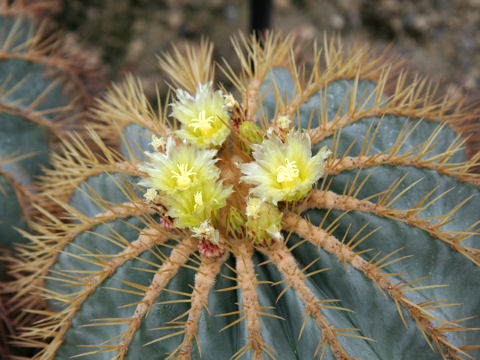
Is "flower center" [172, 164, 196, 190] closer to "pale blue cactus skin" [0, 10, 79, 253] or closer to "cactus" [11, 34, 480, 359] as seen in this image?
"cactus" [11, 34, 480, 359]

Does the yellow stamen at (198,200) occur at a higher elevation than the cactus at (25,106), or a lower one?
lower

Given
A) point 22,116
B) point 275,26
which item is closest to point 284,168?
point 22,116

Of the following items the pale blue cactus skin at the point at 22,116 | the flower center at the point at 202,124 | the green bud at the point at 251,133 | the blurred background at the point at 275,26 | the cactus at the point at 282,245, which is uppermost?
the blurred background at the point at 275,26

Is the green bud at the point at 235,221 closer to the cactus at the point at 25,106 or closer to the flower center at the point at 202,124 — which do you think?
the flower center at the point at 202,124

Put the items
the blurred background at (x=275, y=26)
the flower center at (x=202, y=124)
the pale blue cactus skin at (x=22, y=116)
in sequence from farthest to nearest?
1. the blurred background at (x=275, y=26)
2. the pale blue cactus skin at (x=22, y=116)
3. the flower center at (x=202, y=124)

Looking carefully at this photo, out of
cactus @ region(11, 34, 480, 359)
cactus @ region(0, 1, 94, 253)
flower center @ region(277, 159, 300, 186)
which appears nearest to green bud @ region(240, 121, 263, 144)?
cactus @ region(11, 34, 480, 359)

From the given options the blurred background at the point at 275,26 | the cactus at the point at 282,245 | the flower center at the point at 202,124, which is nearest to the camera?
the cactus at the point at 282,245

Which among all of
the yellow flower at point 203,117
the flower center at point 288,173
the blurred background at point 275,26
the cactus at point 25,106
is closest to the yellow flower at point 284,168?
the flower center at point 288,173

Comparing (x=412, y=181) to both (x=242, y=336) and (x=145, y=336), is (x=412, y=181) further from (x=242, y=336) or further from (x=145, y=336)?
(x=145, y=336)
